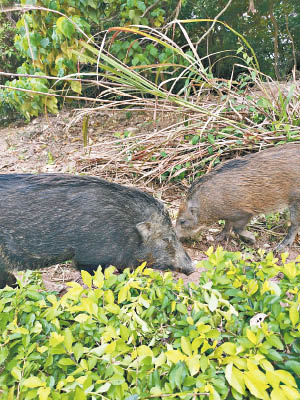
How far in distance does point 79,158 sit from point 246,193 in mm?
2276

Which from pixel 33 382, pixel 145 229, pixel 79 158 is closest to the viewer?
pixel 33 382

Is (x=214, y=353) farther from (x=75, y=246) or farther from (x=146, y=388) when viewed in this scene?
(x=75, y=246)

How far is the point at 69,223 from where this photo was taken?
246cm

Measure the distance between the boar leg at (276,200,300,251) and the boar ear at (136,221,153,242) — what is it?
1284mm

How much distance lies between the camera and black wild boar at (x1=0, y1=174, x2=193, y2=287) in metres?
2.40

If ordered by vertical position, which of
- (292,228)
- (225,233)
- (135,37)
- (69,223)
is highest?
(135,37)

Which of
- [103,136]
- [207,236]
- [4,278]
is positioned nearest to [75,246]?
[4,278]

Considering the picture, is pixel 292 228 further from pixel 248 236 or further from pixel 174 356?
pixel 174 356

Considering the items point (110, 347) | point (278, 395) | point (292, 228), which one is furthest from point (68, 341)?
point (292, 228)

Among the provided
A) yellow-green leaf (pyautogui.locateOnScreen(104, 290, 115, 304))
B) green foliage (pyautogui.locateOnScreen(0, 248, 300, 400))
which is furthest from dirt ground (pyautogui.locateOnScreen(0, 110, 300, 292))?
yellow-green leaf (pyautogui.locateOnScreen(104, 290, 115, 304))

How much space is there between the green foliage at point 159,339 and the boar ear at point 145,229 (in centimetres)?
93

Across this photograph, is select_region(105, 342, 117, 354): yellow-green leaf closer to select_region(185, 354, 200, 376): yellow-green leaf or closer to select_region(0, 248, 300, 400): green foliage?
select_region(0, 248, 300, 400): green foliage

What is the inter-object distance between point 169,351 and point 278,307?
0.46m

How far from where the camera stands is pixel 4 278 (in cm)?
248
